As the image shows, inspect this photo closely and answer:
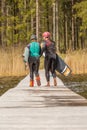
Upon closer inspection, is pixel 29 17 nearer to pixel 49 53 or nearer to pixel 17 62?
pixel 17 62

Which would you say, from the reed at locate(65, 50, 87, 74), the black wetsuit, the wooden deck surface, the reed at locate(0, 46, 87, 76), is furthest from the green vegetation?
the wooden deck surface

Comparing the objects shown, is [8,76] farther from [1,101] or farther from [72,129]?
[72,129]

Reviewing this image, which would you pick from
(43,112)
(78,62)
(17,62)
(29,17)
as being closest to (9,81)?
(17,62)

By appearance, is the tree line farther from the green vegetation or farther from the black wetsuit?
the black wetsuit

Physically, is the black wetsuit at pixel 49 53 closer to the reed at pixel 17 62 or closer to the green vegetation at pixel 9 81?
the green vegetation at pixel 9 81

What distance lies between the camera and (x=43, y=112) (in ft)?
28.6

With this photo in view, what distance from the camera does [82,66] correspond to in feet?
84.6

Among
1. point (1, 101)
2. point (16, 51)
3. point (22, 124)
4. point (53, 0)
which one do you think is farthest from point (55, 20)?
point (22, 124)

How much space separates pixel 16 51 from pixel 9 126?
18969 mm

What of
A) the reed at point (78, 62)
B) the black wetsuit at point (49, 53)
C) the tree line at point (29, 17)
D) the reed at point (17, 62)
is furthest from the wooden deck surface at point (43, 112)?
the tree line at point (29, 17)

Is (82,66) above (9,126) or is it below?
below

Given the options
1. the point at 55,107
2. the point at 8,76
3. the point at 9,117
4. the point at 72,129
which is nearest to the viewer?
the point at 72,129

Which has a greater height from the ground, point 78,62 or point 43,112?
point 43,112

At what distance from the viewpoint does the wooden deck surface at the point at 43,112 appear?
723cm
